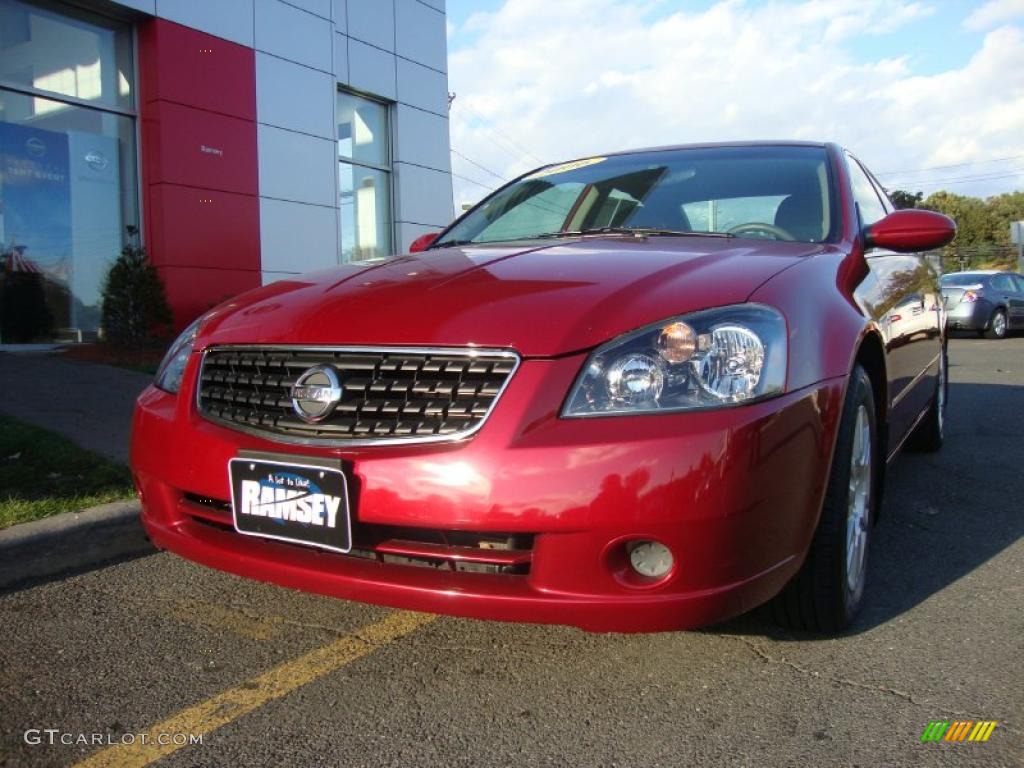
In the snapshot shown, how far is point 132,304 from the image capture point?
8.78 metres

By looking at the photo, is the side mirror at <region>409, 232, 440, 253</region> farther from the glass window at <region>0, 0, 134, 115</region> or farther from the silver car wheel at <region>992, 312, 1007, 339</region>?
the silver car wheel at <region>992, 312, 1007, 339</region>

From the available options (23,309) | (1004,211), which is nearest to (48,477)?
(23,309)

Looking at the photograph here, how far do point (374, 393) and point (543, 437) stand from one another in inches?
18.2

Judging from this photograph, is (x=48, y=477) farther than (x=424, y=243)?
Yes

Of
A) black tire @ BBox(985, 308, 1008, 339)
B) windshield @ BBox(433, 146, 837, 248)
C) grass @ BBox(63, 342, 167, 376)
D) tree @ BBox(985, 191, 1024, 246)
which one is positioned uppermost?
tree @ BBox(985, 191, 1024, 246)

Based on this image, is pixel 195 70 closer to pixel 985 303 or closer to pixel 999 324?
pixel 985 303

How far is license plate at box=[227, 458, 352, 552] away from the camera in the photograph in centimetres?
207

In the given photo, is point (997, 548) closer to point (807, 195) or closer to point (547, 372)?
point (807, 195)

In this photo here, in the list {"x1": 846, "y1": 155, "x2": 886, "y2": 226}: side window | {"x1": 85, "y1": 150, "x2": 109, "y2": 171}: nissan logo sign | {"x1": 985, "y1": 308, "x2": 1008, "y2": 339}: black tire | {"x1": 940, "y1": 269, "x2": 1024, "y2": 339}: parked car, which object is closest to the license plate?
{"x1": 846, "y1": 155, "x2": 886, "y2": 226}: side window

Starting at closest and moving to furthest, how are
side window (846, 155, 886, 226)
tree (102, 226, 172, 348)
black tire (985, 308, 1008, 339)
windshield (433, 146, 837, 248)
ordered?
windshield (433, 146, 837, 248), side window (846, 155, 886, 226), tree (102, 226, 172, 348), black tire (985, 308, 1008, 339)

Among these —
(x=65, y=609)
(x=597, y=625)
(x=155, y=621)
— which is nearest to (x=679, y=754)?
(x=597, y=625)

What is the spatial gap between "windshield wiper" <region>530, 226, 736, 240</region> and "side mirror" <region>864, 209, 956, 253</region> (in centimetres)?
49

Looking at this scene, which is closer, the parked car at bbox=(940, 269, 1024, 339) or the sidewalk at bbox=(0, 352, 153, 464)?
the sidewalk at bbox=(0, 352, 153, 464)

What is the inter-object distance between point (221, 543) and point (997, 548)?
2816 mm
